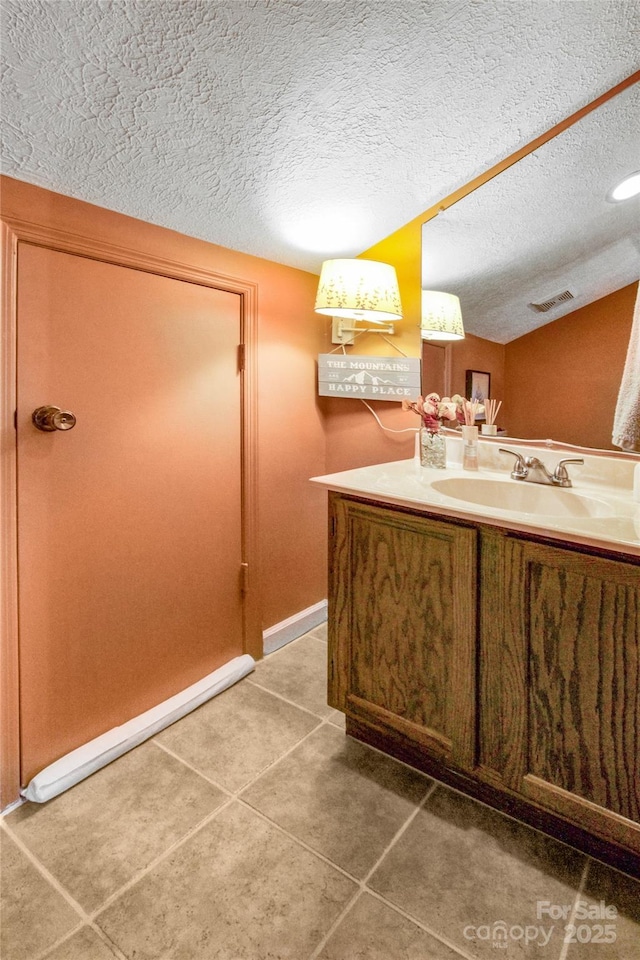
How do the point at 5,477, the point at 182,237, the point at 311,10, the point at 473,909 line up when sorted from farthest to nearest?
the point at 182,237 → the point at 5,477 → the point at 473,909 → the point at 311,10

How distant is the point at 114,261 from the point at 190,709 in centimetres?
163

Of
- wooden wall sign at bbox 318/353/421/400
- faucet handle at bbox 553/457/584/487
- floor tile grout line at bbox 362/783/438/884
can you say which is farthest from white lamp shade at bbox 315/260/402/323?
floor tile grout line at bbox 362/783/438/884

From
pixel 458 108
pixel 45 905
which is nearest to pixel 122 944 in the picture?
pixel 45 905

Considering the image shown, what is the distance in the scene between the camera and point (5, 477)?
134 cm

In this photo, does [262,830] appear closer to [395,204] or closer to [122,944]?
[122,944]

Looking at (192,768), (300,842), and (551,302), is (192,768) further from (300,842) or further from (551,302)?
(551,302)

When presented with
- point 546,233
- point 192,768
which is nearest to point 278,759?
point 192,768

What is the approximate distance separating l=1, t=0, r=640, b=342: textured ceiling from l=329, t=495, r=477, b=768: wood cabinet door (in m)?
1.07

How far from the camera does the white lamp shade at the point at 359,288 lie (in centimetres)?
193

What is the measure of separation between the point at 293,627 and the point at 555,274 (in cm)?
186

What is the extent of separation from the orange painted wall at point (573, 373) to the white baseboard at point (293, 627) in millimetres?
1358

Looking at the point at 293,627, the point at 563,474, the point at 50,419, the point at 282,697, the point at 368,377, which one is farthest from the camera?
the point at 293,627

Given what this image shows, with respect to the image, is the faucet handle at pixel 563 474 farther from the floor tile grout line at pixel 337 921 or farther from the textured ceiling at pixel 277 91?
the floor tile grout line at pixel 337 921

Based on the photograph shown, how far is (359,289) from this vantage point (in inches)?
76.2
